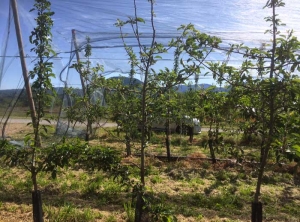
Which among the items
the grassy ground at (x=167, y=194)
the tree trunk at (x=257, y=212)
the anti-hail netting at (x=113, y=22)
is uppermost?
the anti-hail netting at (x=113, y=22)

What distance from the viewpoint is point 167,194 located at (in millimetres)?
4570

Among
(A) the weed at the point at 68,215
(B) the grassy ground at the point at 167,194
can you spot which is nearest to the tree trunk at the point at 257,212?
(B) the grassy ground at the point at 167,194

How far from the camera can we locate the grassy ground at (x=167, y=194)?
11.7ft

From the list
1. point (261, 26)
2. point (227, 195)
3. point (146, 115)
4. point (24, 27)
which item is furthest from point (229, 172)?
point (24, 27)

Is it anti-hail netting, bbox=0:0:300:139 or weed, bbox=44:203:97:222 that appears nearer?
weed, bbox=44:203:97:222

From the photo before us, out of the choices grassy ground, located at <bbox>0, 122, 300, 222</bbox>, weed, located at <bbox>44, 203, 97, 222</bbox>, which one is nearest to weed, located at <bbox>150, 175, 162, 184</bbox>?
grassy ground, located at <bbox>0, 122, 300, 222</bbox>

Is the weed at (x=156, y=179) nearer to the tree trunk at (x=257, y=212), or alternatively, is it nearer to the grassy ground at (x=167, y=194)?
the grassy ground at (x=167, y=194)

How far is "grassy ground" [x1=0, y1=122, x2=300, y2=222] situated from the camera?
11.7 ft

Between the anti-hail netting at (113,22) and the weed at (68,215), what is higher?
the anti-hail netting at (113,22)

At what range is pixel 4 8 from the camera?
267 inches

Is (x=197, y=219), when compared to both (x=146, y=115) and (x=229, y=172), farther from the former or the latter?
(x=229, y=172)

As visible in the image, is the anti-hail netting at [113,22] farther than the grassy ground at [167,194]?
Yes

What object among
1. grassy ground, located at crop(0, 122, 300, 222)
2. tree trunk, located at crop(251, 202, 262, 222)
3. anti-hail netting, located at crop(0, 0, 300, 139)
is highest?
anti-hail netting, located at crop(0, 0, 300, 139)

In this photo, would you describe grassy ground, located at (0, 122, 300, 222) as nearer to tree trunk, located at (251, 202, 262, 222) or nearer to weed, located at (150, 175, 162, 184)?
weed, located at (150, 175, 162, 184)
